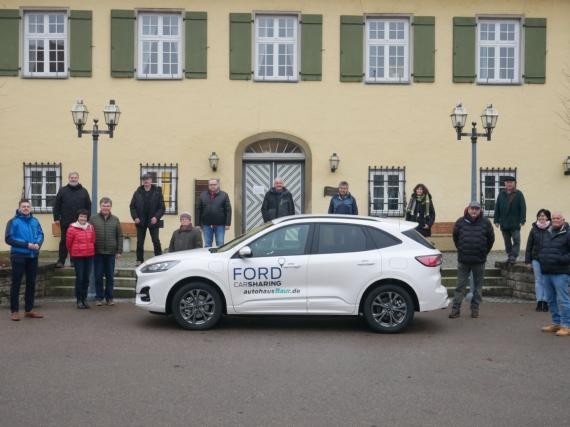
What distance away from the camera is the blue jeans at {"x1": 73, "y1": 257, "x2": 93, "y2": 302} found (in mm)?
12828

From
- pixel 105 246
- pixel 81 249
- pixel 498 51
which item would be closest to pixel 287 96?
pixel 498 51

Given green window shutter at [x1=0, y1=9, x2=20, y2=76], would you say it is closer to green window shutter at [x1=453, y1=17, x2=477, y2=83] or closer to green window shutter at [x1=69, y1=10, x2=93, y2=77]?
green window shutter at [x1=69, y1=10, x2=93, y2=77]

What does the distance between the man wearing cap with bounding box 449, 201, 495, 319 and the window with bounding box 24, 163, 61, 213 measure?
10932 millimetres

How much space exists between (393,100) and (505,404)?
44.3ft

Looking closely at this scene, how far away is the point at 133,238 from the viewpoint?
1942cm

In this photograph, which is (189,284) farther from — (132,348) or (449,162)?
(449,162)

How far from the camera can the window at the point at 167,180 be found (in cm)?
1970

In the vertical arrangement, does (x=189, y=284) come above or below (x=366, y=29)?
below

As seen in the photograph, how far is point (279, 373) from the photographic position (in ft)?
27.5

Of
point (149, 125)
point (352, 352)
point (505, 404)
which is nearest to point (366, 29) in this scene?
point (149, 125)

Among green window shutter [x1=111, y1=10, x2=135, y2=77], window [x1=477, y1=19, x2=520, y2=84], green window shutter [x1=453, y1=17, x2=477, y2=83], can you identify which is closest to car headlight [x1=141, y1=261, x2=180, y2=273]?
green window shutter [x1=111, y1=10, x2=135, y2=77]

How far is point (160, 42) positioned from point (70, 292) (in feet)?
24.9

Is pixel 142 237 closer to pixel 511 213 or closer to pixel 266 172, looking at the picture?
pixel 266 172

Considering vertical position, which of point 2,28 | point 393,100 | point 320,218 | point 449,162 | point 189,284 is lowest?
point 189,284
